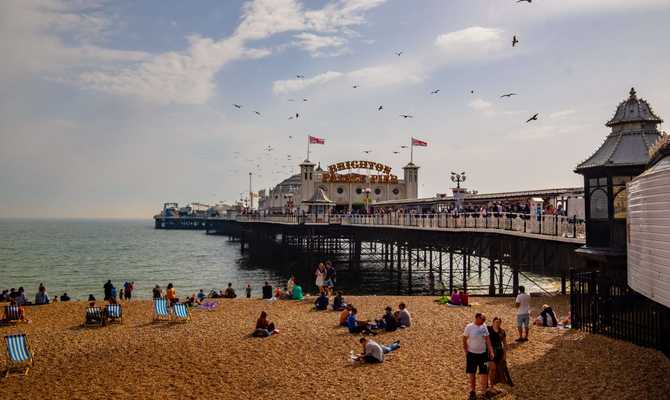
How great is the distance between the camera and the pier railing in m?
17.1

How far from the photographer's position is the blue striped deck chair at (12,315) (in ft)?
55.6

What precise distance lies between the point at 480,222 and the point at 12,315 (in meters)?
18.0

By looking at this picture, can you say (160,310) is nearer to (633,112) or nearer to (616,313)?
(616,313)

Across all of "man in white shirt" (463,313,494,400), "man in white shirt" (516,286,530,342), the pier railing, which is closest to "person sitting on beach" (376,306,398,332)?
"man in white shirt" (516,286,530,342)

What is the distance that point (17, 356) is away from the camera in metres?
11.7

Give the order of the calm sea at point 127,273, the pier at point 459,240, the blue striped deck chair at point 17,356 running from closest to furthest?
the blue striped deck chair at point 17,356 → the pier at point 459,240 → the calm sea at point 127,273

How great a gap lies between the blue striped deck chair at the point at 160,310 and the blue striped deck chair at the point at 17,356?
16.7 ft

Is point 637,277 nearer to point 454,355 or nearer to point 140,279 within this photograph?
point 454,355

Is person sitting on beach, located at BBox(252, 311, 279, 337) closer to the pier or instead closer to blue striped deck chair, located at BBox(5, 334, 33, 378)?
blue striped deck chair, located at BBox(5, 334, 33, 378)

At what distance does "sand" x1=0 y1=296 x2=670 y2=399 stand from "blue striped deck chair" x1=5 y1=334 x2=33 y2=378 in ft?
0.82

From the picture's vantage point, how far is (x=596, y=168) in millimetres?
13969

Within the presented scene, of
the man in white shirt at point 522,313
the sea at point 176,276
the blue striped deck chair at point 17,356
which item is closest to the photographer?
the blue striped deck chair at point 17,356

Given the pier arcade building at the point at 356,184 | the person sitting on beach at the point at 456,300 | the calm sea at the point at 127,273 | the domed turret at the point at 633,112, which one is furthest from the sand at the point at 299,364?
the pier arcade building at the point at 356,184

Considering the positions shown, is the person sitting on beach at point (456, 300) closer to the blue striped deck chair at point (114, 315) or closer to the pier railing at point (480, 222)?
the pier railing at point (480, 222)
